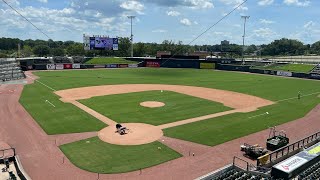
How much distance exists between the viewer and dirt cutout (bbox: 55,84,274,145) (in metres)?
29.8

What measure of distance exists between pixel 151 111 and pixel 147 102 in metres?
5.79

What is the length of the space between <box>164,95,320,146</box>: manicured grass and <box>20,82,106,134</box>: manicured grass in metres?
9.43

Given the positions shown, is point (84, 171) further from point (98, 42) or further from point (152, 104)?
point (98, 42)

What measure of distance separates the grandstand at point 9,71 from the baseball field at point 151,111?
10082 mm

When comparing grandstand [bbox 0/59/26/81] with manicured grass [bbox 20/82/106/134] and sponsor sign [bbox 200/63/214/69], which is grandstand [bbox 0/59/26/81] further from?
sponsor sign [bbox 200/63/214/69]

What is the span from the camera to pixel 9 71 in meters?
71.1

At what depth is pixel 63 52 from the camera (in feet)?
544

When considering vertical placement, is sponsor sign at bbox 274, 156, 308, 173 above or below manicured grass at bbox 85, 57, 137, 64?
below

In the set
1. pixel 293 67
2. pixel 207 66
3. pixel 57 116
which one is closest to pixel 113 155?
pixel 57 116

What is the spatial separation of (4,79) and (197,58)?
209 ft

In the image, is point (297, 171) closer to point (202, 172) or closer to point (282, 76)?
point (202, 172)

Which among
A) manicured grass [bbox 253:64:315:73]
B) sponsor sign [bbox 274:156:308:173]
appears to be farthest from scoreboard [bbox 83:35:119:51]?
sponsor sign [bbox 274:156:308:173]

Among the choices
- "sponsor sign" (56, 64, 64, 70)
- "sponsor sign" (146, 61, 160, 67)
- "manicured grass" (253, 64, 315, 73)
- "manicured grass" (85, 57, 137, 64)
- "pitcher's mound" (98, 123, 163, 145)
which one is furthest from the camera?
"sponsor sign" (146, 61, 160, 67)

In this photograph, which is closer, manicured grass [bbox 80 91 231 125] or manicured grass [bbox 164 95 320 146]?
manicured grass [bbox 164 95 320 146]
